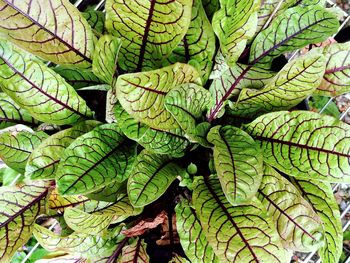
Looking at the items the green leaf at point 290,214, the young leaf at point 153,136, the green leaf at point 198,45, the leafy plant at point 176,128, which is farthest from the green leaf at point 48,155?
the green leaf at point 290,214

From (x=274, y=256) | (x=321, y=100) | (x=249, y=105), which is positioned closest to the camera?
(x=274, y=256)

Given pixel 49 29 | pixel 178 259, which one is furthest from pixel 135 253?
pixel 49 29

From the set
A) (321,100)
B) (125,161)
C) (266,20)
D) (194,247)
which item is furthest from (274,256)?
(321,100)

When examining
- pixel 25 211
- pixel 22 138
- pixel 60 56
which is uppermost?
pixel 60 56

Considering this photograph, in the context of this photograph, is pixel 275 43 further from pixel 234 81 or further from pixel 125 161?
pixel 125 161

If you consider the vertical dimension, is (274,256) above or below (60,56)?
below

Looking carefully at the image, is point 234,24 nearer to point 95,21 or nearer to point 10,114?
point 95,21

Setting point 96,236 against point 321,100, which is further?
point 321,100
